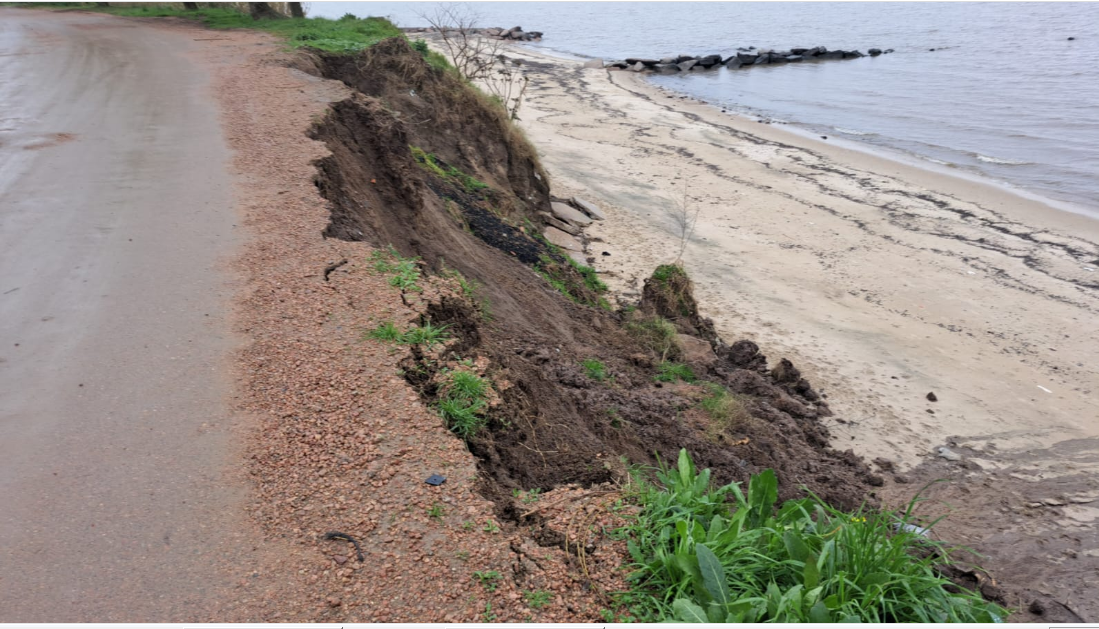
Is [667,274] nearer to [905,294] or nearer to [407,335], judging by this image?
[905,294]

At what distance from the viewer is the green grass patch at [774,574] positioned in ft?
11.2

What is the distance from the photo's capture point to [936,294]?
14.6m

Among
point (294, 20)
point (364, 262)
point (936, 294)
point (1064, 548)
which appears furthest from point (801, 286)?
point (294, 20)

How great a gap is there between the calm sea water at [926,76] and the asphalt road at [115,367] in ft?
75.0

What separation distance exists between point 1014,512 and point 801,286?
7.29m

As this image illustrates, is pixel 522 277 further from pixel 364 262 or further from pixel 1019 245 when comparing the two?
pixel 1019 245

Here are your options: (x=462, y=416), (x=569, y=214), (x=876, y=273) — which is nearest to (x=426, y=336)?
(x=462, y=416)

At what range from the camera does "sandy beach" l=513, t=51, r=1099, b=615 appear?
927 centimetres

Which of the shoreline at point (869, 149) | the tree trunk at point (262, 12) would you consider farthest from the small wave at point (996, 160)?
the tree trunk at point (262, 12)

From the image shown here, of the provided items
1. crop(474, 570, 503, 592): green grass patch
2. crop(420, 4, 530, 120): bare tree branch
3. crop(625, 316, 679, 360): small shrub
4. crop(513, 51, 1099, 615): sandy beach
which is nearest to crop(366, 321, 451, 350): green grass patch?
crop(474, 570, 503, 592): green grass patch

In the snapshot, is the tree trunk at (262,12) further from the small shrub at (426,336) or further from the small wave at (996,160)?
the small wave at (996,160)

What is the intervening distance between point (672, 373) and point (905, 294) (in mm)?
7343

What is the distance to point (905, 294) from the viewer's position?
14.6m

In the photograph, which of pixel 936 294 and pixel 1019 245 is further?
pixel 1019 245
